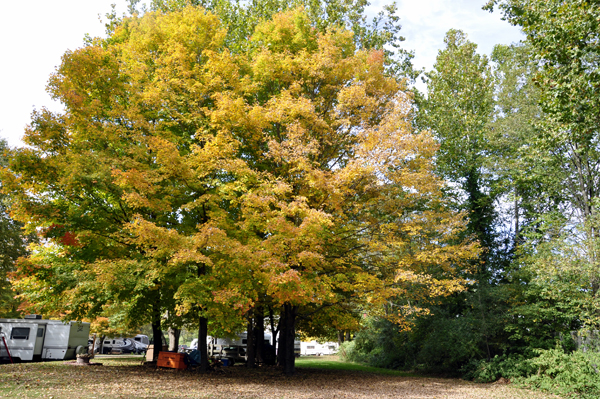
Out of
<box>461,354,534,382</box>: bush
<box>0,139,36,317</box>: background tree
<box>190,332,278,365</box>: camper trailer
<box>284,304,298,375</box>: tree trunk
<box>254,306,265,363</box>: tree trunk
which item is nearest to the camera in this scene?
<box>284,304,298,375</box>: tree trunk

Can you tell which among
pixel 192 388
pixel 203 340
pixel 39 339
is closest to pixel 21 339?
pixel 39 339

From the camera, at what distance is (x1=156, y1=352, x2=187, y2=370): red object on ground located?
52.2ft

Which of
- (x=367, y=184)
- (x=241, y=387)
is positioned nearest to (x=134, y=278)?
(x=241, y=387)

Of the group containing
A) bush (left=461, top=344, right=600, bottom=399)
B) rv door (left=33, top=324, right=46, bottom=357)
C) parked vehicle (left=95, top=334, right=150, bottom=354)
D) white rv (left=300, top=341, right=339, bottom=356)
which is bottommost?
white rv (left=300, top=341, right=339, bottom=356)

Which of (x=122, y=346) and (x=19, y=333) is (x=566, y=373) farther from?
(x=122, y=346)

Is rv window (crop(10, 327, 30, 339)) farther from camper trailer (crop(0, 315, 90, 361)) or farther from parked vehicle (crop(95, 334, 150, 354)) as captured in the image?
parked vehicle (crop(95, 334, 150, 354))

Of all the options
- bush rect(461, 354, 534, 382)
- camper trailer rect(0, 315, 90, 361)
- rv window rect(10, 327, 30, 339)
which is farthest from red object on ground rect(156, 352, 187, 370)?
bush rect(461, 354, 534, 382)

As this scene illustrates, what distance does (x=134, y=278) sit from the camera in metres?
12.2

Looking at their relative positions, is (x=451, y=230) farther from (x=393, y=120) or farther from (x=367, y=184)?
(x=393, y=120)

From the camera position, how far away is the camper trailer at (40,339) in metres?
18.5

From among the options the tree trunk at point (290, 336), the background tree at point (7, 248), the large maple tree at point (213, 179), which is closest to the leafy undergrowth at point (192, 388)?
the tree trunk at point (290, 336)

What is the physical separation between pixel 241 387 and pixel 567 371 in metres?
12.2

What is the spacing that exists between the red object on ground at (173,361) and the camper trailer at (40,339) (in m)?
5.46

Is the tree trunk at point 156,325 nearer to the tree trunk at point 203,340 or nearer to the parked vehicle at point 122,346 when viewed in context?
the tree trunk at point 203,340
